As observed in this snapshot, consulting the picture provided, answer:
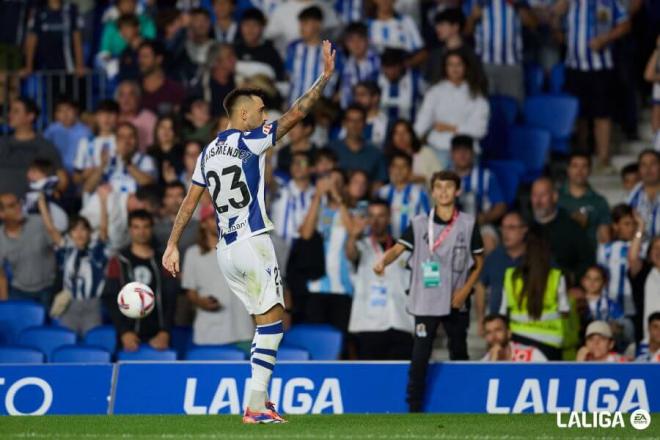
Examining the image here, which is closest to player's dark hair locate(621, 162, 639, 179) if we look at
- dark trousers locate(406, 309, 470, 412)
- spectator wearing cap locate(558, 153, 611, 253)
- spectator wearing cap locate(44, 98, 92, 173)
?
spectator wearing cap locate(558, 153, 611, 253)

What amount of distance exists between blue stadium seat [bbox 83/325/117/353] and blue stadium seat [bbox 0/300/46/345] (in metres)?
0.64

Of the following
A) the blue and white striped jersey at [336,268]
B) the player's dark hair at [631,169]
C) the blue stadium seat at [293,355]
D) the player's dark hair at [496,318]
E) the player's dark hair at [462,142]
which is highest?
the player's dark hair at [462,142]

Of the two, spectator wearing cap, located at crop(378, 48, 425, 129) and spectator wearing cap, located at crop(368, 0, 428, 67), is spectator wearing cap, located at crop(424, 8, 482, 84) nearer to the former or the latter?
spectator wearing cap, located at crop(368, 0, 428, 67)

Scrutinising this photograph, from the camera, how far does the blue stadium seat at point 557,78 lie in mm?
18266

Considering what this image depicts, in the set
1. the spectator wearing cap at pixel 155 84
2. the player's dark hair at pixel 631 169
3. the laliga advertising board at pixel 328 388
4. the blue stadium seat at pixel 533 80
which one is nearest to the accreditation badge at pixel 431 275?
the laliga advertising board at pixel 328 388

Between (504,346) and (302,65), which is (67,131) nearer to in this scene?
(302,65)

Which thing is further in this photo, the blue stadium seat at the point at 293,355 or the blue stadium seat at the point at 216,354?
the blue stadium seat at the point at 216,354

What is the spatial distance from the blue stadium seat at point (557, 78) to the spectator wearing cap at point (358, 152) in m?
3.50

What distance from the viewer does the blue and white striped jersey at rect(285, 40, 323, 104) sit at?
17.1 m

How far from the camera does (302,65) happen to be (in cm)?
1717

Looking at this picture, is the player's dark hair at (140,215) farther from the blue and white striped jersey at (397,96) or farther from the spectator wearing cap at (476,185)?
the blue and white striped jersey at (397,96)

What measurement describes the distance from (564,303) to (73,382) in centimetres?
420

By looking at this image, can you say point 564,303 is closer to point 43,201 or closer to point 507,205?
point 507,205

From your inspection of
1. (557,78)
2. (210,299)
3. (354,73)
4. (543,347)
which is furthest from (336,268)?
(557,78)
